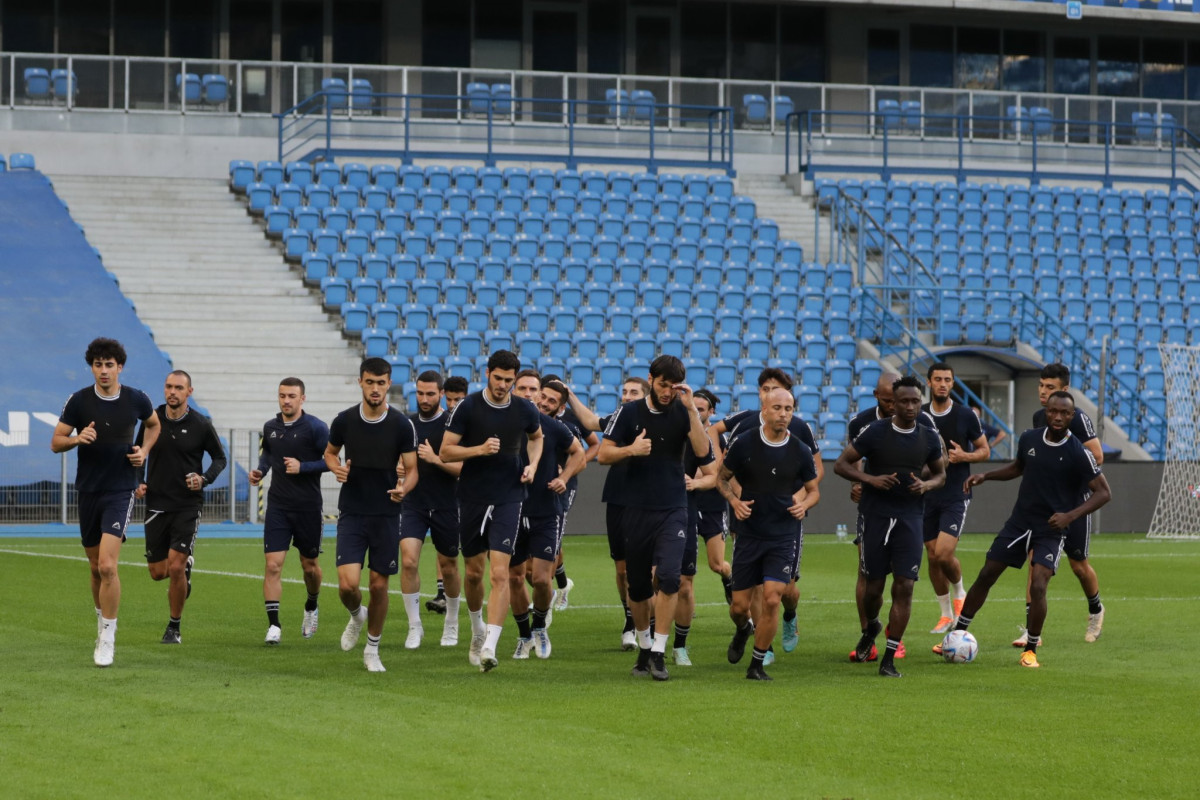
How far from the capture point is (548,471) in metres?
13.4

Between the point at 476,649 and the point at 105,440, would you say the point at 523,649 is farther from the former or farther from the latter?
the point at 105,440

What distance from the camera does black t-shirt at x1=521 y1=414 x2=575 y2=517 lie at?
522 inches

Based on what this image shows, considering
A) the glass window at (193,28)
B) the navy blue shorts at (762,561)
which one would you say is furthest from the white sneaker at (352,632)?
the glass window at (193,28)

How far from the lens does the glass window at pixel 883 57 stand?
46.8m

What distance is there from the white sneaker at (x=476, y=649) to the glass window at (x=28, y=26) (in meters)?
33.6

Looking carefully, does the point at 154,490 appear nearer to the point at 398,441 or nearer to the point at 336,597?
the point at 398,441

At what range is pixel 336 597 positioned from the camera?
58.1 feet

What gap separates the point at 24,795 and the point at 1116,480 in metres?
24.0

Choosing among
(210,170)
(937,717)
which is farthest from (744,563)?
(210,170)

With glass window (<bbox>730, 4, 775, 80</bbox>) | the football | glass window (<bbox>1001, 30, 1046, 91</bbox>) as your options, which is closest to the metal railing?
glass window (<bbox>730, 4, 775, 80</bbox>)

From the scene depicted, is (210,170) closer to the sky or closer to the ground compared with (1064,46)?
closer to the ground

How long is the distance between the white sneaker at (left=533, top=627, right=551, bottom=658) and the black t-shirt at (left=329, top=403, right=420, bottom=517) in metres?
1.61

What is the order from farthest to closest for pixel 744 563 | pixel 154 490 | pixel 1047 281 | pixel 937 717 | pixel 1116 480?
pixel 1047 281
pixel 1116 480
pixel 154 490
pixel 744 563
pixel 937 717

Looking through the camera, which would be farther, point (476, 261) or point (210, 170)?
point (210, 170)
